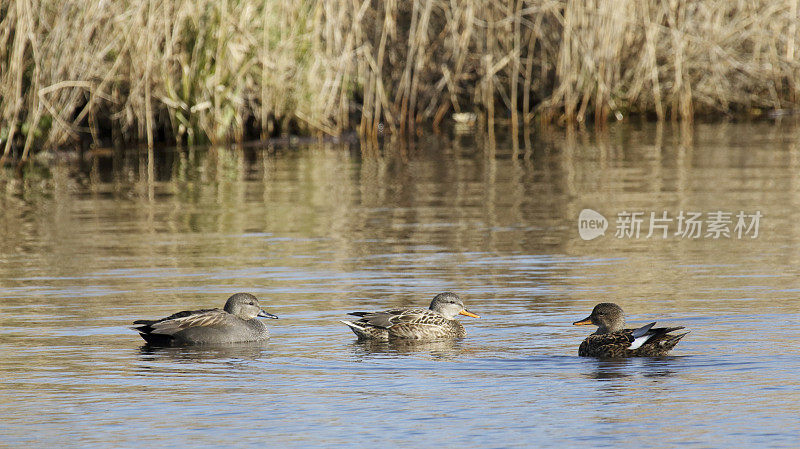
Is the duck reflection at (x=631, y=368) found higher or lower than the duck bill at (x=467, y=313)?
lower

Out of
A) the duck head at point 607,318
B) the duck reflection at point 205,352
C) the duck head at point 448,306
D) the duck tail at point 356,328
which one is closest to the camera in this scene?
the duck reflection at point 205,352

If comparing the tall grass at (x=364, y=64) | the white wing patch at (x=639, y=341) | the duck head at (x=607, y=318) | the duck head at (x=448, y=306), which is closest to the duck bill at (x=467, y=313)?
the duck head at (x=448, y=306)

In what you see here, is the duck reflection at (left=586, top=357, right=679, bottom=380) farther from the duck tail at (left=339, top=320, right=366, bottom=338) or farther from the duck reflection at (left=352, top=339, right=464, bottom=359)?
the duck tail at (left=339, top=320, right=366, bottom=338)

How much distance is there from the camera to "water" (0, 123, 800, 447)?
6117 millimetres

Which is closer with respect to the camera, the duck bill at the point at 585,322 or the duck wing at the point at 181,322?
the duck wing at the point at 181,322

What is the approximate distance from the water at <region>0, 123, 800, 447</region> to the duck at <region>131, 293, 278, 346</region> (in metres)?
0.10

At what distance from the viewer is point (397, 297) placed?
924 cm

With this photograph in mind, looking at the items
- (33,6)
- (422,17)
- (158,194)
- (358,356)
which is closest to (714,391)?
(358,356)

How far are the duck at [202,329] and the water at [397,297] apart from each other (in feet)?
0.33

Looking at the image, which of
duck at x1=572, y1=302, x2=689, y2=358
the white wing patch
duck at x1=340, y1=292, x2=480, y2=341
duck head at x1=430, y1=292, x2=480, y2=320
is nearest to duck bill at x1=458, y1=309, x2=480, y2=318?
duck head at x1=430, y1=292, x2=480, y2=320

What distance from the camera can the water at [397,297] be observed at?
6.12m

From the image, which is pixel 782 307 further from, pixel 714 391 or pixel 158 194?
pixel 158 194

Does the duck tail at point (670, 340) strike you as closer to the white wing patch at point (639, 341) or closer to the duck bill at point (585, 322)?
the white wing patch at point (639, 341)

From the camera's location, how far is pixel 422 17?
69.6 ft
